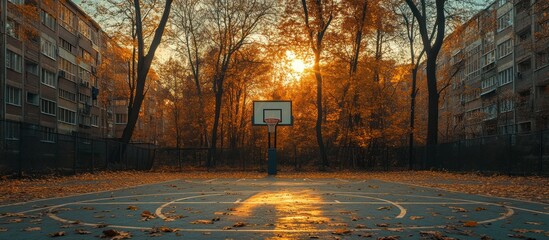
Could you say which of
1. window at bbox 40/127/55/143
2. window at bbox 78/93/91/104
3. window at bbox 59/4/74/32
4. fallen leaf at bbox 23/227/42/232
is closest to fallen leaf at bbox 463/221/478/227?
fallen leaf at bbox 23/227/42/232

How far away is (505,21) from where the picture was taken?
5403 cm

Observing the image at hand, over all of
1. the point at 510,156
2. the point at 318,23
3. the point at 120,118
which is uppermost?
the point at 318,23

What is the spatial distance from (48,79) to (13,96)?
27.2 feet

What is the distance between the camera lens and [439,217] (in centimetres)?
930

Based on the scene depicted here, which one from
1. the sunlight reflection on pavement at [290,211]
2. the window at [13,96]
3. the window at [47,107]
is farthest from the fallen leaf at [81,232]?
the window at [47,107]

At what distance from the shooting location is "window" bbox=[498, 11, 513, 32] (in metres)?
52.3

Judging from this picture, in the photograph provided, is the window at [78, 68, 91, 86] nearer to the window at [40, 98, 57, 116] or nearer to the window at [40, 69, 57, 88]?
the window at [40, 69, 57, 88]

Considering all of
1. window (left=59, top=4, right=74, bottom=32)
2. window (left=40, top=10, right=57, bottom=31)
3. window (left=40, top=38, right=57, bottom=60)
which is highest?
window (left=59, top=4, right=74, bottom=32)

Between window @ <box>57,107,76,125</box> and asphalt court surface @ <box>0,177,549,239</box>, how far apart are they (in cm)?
4607

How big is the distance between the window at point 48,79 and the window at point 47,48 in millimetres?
1599

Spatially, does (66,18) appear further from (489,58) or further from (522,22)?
(489,58)

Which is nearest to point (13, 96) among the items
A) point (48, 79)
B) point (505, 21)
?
point (48, 79)

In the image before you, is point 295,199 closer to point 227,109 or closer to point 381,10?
point 381,10

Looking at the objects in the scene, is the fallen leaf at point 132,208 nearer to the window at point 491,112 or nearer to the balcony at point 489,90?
the balcony at point 489,90
